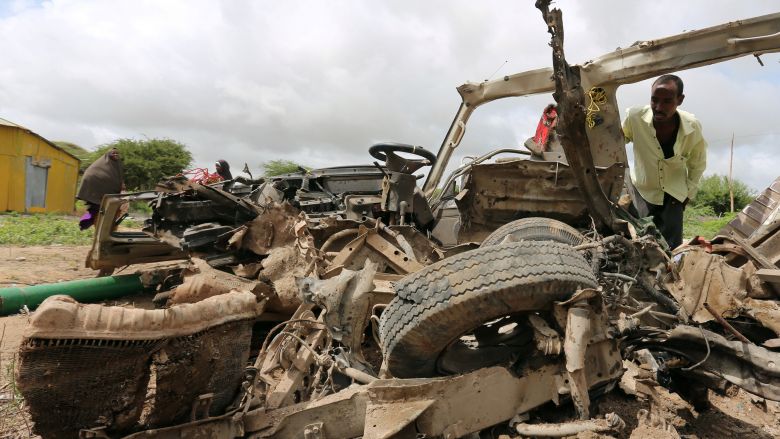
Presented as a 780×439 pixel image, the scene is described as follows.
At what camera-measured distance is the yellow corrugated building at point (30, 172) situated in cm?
1977

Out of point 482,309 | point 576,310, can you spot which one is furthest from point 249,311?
point 576,310

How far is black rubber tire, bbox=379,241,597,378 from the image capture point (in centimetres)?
185

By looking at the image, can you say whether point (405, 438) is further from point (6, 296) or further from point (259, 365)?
point (6, 296)

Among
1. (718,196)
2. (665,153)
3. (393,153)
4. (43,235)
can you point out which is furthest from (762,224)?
(718,196)

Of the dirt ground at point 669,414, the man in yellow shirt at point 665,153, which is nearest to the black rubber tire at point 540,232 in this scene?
the dirt ground at point 669,414

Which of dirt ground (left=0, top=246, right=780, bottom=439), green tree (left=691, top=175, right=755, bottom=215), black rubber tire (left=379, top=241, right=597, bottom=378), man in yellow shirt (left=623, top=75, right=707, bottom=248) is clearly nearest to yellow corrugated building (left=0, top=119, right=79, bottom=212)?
dirt ground (left=0, top=246, right=780, bottom=439)

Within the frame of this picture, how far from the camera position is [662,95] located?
3.97 metres

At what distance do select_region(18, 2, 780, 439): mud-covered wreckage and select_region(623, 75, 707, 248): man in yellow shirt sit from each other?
0.61 metres

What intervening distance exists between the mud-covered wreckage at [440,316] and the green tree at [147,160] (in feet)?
90.3

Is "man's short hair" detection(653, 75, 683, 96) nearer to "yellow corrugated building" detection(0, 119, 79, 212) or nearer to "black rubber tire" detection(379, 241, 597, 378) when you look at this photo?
"black rubber tire" detection(379, 241, 597, 378)

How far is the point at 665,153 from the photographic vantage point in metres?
4.24

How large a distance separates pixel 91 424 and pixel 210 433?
0.39 m

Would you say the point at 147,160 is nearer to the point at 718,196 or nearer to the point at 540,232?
the point at 540,232

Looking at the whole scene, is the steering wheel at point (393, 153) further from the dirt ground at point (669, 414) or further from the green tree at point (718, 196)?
the green tree at point (718, 196)
